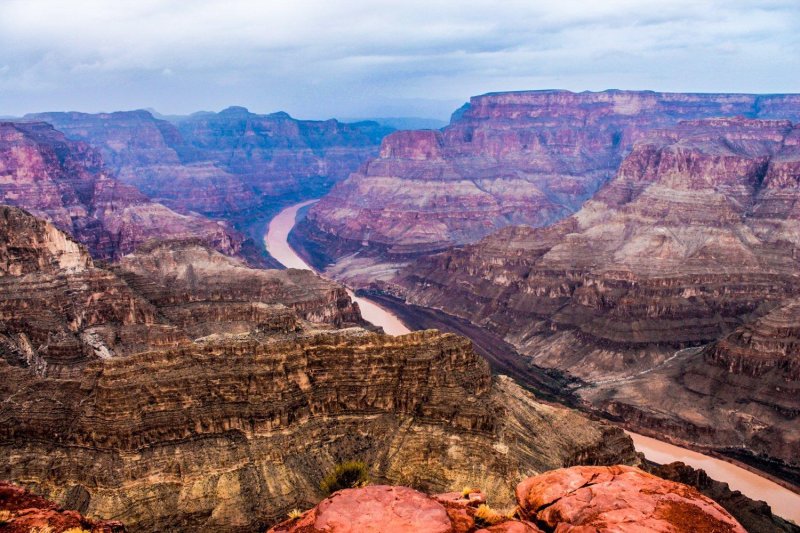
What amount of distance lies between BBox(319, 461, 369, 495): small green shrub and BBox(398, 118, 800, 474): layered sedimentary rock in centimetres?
5045

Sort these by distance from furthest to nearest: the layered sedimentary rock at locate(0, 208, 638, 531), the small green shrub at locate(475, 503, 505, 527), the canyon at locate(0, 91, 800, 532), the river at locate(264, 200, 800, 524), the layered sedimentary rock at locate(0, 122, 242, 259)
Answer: the layered sedimentary rock at locate(0, 122, 242, 259), the river at locate(264, 200, 800, 524), the canyon at locate(0, 91, 800, 532), the layered sedimentary rock at locate(0, 208, 638, 531), the small green shrub at locate(475, 503, 505, 527)

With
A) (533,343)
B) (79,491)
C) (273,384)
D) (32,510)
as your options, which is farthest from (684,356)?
(32,510)

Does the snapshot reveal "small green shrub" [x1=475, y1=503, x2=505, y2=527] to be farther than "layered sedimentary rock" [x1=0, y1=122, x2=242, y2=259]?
No

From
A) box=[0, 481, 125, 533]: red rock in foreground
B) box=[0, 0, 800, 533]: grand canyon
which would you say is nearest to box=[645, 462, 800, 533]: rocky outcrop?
box=[0, 0, 800, 533]: grand canyon

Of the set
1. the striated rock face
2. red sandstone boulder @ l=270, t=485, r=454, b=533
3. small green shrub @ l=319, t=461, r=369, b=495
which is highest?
red sandstone boulder @ l=270, t=485, r=454, b=533

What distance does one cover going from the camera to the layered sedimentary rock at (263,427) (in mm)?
44938

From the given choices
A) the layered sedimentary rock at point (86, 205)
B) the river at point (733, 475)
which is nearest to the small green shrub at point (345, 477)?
the river at point (733, 475)

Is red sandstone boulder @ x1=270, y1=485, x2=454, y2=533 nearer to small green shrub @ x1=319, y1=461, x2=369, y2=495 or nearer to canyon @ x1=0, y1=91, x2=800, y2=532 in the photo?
canyon @ x1=0, y1=91, x2=800, y2=532

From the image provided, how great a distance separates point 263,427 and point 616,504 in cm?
3291

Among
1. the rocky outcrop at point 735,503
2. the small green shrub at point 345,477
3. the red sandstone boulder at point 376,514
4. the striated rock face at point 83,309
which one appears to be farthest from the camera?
the striated rock face at point 83,309

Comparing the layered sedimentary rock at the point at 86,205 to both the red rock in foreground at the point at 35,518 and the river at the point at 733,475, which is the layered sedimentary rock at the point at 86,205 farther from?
the red rock in foreground at the point at 35,518

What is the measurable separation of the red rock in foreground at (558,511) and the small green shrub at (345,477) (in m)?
23.7

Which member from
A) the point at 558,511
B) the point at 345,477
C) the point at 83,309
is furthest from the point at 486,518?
the point at 83,309

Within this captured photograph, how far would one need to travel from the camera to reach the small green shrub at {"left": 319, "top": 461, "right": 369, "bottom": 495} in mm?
46006
